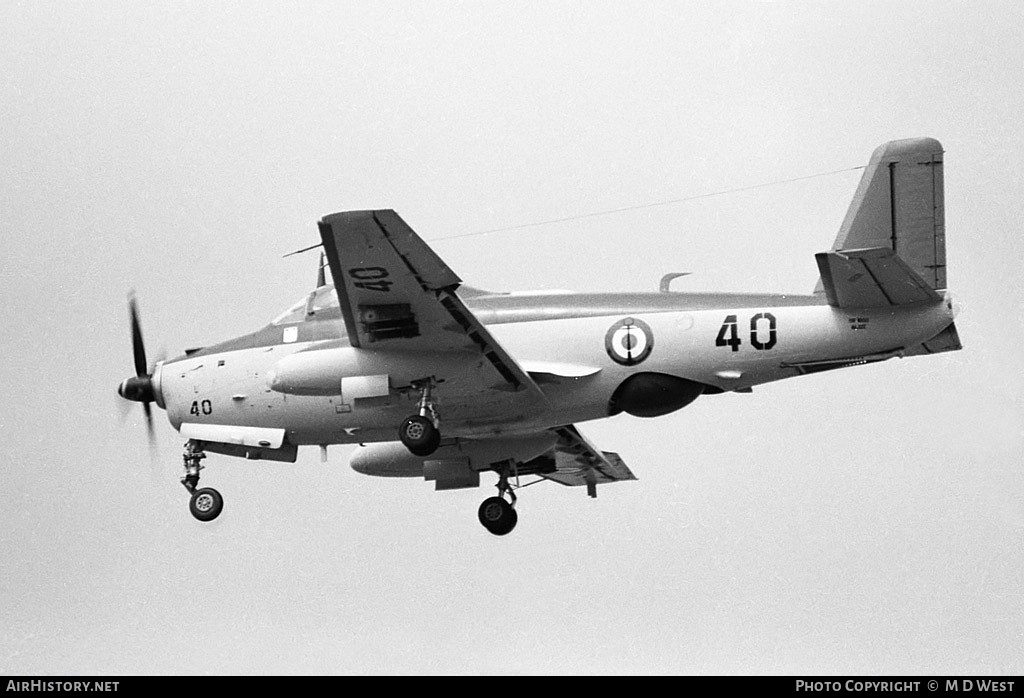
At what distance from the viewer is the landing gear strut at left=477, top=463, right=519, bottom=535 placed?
39719 mm

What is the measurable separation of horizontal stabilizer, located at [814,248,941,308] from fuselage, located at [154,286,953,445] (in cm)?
21

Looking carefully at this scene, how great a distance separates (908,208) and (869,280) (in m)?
2.03

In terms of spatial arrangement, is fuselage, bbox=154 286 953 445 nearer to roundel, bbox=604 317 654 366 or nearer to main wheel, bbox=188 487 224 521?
roundel, bbox=604 317 654 366

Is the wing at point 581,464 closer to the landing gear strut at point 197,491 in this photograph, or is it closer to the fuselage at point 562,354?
the fuselage at point 562,354

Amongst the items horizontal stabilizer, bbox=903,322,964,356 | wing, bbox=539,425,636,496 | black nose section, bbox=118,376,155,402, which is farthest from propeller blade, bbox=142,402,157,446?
horizontal stabilizer, bbox=903,322,964,356

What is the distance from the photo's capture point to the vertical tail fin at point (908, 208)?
33875 mm

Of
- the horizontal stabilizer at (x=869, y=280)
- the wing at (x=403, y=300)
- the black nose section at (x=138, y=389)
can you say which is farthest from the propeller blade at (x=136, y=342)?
the horizontal stabilizer at (x=869, y=280)

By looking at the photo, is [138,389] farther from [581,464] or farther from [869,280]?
[869,280]

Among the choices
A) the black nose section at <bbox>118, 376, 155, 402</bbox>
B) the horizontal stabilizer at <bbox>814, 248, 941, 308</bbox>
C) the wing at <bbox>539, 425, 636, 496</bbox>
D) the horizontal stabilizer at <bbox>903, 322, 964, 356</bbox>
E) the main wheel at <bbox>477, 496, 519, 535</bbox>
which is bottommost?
the main wheel at <bbox>477, 496, 519, 535</bbox>

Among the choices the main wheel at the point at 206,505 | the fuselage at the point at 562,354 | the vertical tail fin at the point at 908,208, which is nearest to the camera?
the vertical tail fin at the point at 908,208

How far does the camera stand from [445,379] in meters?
35.2

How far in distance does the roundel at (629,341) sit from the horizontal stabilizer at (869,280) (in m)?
3.53

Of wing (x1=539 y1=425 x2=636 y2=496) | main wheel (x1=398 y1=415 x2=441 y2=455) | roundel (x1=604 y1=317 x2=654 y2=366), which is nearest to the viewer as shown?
main wheel (x1=398 y1=415 x2=441 y2=455)
